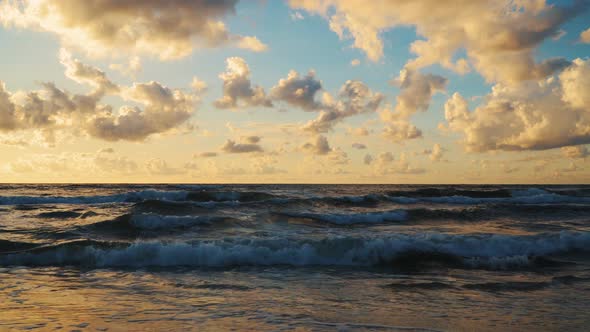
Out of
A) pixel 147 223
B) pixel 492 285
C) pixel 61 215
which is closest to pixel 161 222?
pixel 147 223

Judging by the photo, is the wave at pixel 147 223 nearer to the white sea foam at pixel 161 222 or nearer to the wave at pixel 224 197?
the white sea foam at pixel 161 222

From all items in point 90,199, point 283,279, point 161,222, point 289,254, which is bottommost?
point 283,279

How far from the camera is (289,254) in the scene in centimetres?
1061

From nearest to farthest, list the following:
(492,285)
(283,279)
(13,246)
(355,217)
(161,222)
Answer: (492,285)
(283,279)
(13,246)
(161,222)
(355,217)

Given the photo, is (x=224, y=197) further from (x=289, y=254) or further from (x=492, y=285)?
(x=492, y=285)

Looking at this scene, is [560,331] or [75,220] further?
[75,220]

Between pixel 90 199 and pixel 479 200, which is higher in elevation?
pixel 90 199

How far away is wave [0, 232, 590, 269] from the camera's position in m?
10.1

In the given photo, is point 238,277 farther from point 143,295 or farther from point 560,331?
point 560,331

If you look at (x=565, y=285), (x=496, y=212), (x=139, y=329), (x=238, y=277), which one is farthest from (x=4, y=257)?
(x=496, y=212)

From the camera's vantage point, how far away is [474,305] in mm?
6594

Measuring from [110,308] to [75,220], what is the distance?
545 inches

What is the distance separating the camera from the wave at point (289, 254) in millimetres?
10141

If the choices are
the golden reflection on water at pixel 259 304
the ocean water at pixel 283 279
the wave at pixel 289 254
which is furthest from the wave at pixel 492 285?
the wave at pixel 289 254
